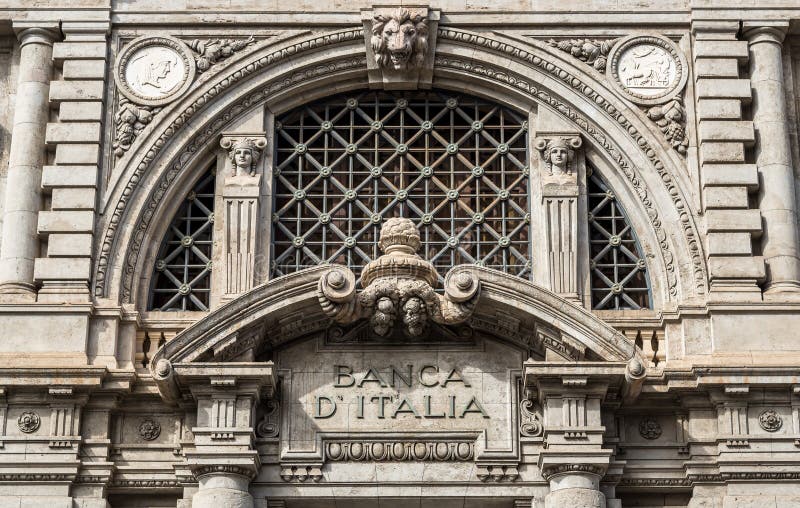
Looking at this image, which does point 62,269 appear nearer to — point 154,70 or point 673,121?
point 154,70

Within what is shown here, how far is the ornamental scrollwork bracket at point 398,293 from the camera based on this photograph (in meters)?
30.6

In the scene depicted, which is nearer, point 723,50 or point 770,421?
point 770,421

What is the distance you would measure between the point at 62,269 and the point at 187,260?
2.00m

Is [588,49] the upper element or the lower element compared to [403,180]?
upper

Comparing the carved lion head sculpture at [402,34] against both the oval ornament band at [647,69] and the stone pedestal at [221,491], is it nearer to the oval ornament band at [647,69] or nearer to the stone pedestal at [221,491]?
the oval ornament band at [647,69]

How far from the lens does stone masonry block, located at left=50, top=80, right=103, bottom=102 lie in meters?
32.8

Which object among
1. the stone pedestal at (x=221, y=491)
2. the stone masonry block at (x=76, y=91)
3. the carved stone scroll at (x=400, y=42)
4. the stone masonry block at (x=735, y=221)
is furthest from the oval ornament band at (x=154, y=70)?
the stone masonry block at (x=735, y=221)

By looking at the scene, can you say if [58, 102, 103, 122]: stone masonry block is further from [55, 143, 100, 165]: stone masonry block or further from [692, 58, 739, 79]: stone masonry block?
[692, 58, 739, 79]: stone masonry block

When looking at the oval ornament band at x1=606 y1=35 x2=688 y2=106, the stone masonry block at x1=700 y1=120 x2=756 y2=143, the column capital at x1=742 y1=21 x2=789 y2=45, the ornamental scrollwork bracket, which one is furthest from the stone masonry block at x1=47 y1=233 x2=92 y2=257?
the column capital at x1=742 y1=21 x2=789 y2=45

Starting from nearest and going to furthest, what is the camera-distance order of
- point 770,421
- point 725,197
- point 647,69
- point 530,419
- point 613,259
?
point 770,421
point 530,419
point 725,197
point 613,259
point 647,69

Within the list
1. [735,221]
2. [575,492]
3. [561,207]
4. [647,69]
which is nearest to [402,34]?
[561,207]

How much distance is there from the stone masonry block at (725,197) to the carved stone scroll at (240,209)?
6.93m

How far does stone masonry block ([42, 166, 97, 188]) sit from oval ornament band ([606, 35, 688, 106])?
8262mm

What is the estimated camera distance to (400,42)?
33.0 meters
